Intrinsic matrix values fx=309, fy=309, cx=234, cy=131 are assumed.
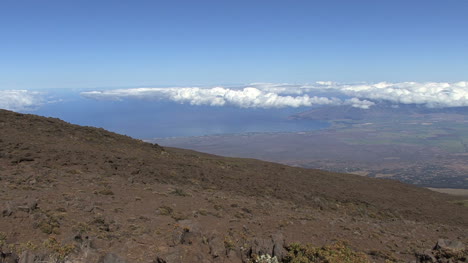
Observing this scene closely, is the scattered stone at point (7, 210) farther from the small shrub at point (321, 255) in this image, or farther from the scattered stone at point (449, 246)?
the scattered stone at point (449, 246)

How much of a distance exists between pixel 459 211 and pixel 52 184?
25748mm

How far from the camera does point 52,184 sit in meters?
13.1

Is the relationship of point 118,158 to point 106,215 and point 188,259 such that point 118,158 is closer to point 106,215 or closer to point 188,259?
point 106,215

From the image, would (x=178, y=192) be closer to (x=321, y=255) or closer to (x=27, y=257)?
(x=321, y=255)

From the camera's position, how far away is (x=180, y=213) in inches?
464

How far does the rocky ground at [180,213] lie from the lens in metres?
8.07

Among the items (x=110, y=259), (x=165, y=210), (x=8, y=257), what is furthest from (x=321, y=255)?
(x=8, y=257)

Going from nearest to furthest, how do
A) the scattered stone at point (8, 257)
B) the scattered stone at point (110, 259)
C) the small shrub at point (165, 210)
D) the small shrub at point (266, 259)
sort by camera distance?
the scattered stone at point (8, 257) → the scattered stone at point (110, 259) → the small shrub at point (266, 259) → the small shrub at point (165, 210)

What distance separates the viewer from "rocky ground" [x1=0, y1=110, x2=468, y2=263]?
8070mm

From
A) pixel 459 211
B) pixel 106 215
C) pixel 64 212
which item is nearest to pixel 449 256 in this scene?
pixel 106 215

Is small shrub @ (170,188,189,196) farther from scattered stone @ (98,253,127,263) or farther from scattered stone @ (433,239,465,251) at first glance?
scattered stone @ (433,239,465,251)

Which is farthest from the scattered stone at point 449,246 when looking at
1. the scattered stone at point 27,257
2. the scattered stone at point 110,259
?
the scattered stone at point 27,257

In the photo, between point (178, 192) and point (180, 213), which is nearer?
point (180, 213)

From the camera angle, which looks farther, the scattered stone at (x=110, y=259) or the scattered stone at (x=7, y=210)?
the scattered stone at (x=7, y=210)
